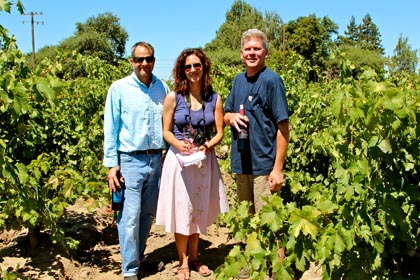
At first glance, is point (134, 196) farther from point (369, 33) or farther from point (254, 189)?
point (369, 33)

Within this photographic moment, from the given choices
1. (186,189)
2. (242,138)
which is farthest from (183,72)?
(186,189)

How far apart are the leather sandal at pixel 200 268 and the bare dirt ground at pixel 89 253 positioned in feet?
0.14

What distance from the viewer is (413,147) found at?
6.50 ft

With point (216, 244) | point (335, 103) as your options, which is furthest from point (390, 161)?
point (216, 244)

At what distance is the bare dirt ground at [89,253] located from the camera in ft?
12.8

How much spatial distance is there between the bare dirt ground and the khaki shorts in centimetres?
49

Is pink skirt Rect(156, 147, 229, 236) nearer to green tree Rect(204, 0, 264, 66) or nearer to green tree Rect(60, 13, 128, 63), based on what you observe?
green tree Rect(60, 13, 128, 63)

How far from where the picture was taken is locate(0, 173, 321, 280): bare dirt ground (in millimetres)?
3898

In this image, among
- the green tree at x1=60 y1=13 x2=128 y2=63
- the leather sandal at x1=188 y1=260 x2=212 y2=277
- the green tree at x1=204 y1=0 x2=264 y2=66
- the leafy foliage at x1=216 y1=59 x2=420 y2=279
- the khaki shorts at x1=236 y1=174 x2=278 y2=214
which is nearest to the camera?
the leafy foliage at x1=216 y1=59 x2=420 y2=279

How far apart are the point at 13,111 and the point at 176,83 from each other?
1768mm

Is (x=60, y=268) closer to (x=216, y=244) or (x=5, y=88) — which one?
(x=216, y=244)

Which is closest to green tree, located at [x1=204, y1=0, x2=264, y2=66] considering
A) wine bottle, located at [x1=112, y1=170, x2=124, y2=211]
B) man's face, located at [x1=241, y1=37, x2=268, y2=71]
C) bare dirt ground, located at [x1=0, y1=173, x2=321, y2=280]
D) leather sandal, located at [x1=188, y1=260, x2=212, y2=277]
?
bare dirt ground, located at [x1=0, y1=173, x2=321, y2=280]

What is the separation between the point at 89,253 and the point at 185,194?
5.07 ft

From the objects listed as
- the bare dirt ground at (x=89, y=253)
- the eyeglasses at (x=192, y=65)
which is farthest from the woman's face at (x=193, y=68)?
the bare dirt ground at (x=89, y=253)
